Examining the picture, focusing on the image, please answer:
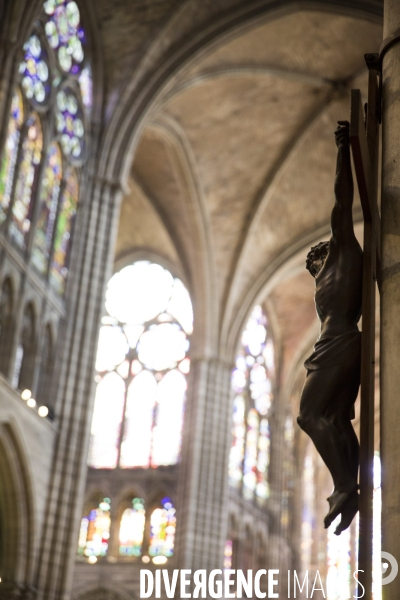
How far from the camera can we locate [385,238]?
379cm

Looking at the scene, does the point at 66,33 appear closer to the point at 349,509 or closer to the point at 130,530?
the point at 130,530

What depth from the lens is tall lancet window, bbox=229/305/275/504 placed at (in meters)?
23.8

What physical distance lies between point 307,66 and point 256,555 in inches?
469

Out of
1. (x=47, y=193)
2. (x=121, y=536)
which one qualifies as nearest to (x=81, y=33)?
(x=47, y=193)

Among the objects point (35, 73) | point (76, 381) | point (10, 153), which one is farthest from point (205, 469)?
point (35, 73)

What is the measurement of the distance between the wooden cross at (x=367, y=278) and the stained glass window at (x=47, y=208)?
1071 centimetres

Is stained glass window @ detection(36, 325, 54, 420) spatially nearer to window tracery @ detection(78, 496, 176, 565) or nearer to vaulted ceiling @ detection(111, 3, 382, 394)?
vaulted ceiling @ detection(111, 3, 382, 394)

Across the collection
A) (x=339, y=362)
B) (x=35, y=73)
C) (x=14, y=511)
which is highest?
(x=35, y=73)

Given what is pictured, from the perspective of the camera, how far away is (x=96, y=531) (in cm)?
2117

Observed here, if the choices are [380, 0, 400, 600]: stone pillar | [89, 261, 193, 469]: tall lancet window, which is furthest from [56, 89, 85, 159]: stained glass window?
[380, 0, 400, 600]: stone pillar

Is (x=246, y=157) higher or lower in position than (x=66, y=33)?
higher

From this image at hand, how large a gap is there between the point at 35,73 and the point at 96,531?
416 inches

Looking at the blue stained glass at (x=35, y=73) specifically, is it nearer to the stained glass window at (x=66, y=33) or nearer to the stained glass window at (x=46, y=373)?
the stained glass window at (x=66, y=33)

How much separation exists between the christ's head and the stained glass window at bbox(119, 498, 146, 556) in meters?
17.6
